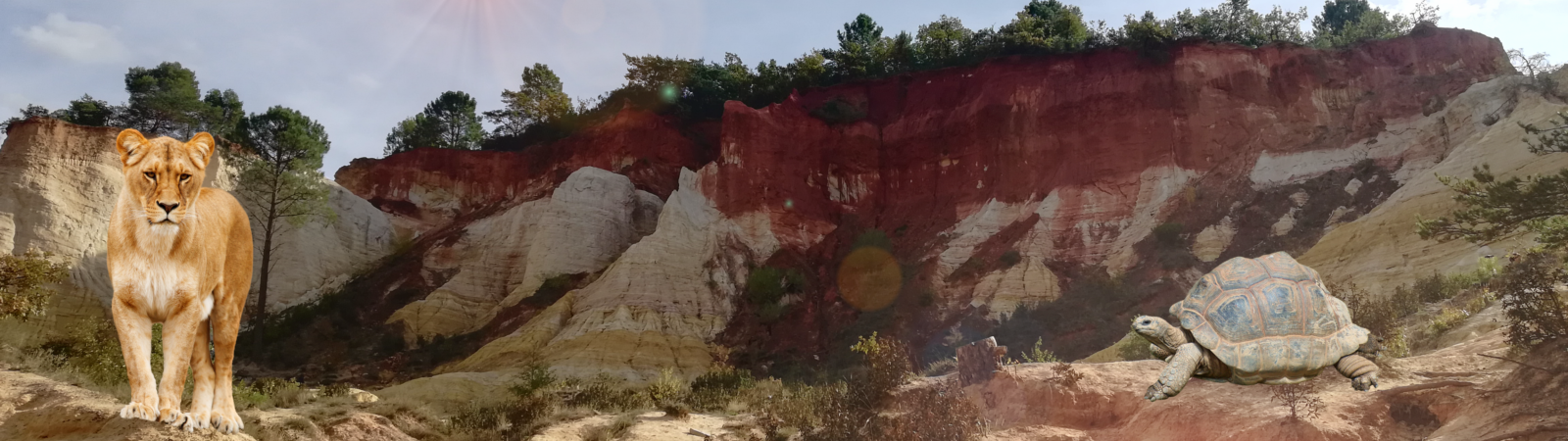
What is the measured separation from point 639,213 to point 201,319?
3124 cm

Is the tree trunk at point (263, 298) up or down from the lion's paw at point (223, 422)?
up

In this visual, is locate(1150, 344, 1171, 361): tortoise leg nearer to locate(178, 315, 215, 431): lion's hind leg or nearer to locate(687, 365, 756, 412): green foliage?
locate(178, 315, 215, 431): lion's hind leg

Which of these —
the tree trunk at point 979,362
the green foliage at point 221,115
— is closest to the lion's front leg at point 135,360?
the tree trunk at point 979,362

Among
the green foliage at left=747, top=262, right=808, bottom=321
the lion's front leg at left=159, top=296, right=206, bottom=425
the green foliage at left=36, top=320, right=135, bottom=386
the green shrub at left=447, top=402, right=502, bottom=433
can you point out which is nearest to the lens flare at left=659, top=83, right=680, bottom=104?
the green foliage at left=747, top=262, right=808, bottom=321

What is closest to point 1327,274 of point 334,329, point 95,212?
point 334,329

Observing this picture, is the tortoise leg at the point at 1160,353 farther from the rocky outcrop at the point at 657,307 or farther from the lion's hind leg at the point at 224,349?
the rocky outcrop at the point at 657,307

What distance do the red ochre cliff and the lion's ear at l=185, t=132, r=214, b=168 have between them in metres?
19.2

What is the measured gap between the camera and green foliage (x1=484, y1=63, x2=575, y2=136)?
46.9m

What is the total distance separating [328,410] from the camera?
13.1 meters

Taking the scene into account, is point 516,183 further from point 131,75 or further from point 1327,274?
point 1327,274

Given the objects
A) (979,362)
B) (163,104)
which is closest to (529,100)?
(163,104)

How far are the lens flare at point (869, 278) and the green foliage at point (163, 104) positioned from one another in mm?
29345

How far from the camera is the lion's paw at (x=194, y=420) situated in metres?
5.80

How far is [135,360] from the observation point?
5.63 meters
